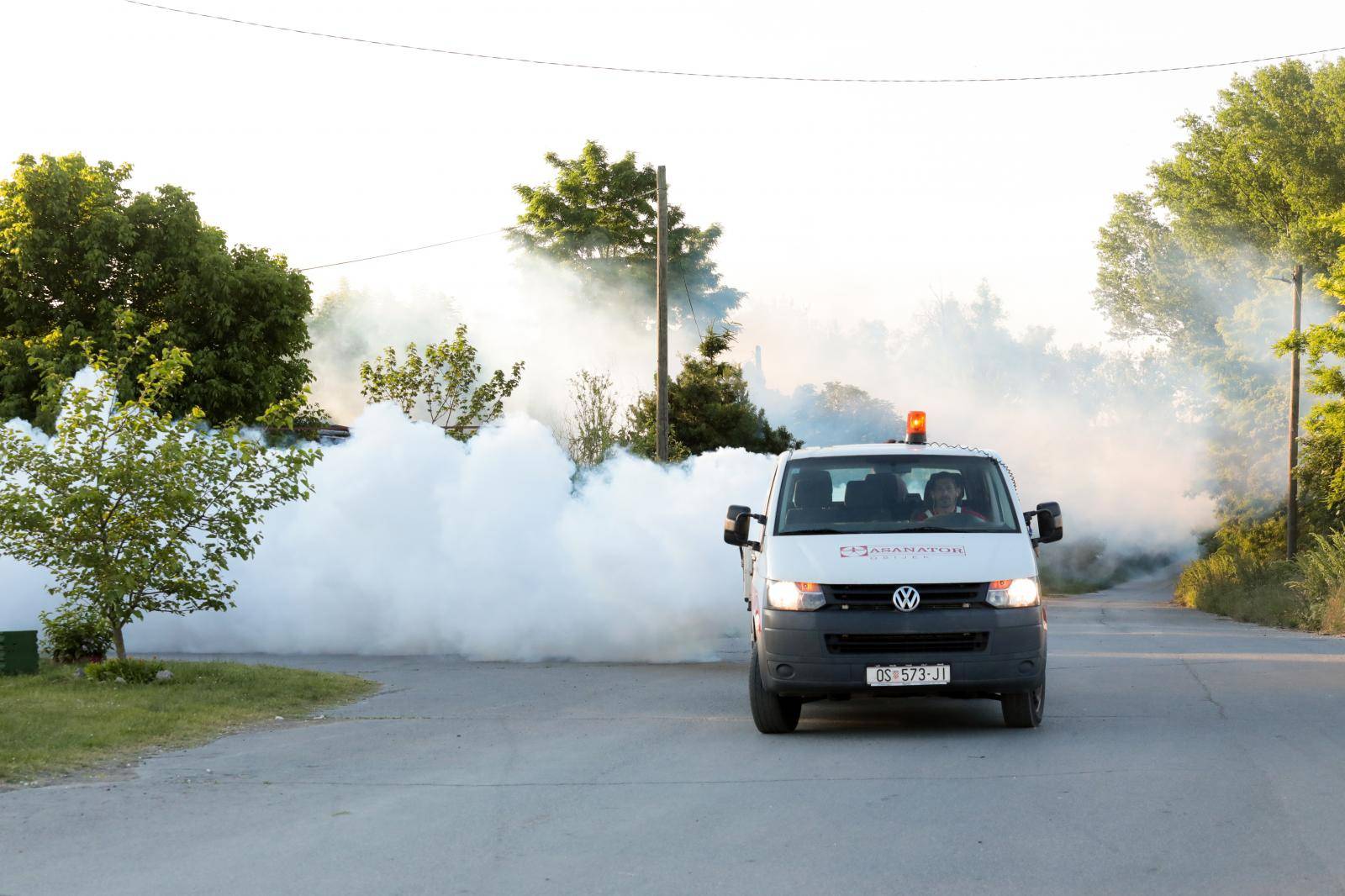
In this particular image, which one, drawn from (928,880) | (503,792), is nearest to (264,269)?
(503,792)

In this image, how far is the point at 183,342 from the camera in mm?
28969

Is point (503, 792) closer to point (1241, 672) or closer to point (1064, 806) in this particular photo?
point (1064, 806)

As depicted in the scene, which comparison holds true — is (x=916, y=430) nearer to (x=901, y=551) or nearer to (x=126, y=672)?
(x=901, y=551)

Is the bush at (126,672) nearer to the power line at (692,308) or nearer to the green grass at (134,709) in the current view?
the green grass at (134,709)

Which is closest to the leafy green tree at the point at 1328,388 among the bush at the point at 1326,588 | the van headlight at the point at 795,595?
the bush at the point at 1326,588

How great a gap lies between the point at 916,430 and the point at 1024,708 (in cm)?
267

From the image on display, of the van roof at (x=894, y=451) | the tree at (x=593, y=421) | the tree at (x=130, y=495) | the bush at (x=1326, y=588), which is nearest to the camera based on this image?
the van roof at (x=894, y=451)

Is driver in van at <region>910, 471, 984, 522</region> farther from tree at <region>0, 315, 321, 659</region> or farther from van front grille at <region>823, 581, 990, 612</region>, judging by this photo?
tree at <region>0, 315, 321, 659</region>

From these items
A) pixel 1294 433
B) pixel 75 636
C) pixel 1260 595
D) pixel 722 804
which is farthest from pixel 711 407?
pixel 722 804

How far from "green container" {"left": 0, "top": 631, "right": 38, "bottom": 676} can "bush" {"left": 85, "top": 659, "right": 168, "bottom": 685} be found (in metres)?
1.01

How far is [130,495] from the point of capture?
14359 mm

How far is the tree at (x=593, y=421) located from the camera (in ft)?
108

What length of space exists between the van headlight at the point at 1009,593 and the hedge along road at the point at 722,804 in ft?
3.09

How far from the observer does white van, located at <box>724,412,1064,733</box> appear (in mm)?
10117
